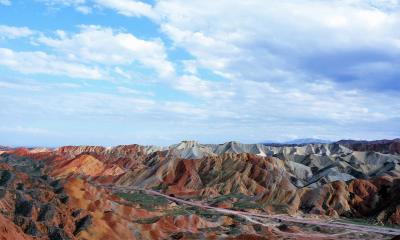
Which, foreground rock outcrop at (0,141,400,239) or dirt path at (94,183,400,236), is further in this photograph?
dirt path at (94,183,400,236)

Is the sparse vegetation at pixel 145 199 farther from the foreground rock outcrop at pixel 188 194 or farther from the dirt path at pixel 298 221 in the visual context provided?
the dirt path at pixel 298 221

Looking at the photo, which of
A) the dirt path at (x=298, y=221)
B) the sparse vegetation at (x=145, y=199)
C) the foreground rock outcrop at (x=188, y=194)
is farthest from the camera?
the sparse vegetation at (x=145, y=199)

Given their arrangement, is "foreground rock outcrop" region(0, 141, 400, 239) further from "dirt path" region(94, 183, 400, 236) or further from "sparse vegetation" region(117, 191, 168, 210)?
"dirt path" region(94, 183, 400, 236)

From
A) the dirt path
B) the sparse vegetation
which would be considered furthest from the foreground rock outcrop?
the dirt path

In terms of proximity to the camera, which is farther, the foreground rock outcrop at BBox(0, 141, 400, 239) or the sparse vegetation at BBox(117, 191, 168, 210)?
the sparse vegetation at BBox(117, 191, 168, 210)

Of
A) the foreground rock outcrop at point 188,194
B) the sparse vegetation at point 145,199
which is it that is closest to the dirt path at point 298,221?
the foreground rock outcrop at point 188,194

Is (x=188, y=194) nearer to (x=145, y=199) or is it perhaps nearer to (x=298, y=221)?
(x=145, y=199)

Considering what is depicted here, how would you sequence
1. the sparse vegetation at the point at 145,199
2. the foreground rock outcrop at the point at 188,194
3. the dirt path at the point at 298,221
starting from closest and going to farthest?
the foreground rock outcrop at the point at 188,194, the dirt path at the point at 298,221, the sparse vegetation at the point at 145,199

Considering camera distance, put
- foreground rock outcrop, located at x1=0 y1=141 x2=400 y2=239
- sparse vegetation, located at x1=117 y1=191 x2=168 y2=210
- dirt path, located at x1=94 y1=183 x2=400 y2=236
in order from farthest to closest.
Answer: sparse vegetation, located at x1=117 y1=191 x2=168 y2=210 → dirt path, located at x1=94 y1=183 x2=400 y2=236 → foreground rock outcrop, located at x1=0 y1=141 x2=400 y2=239

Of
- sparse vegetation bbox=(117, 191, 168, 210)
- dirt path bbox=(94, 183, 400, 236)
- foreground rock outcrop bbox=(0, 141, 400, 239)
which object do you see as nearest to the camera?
foreground rock outcrop bbox=(0, 141, 400, 239)

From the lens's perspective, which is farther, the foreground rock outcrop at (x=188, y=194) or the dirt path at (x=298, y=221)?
the dirt path at (x=298, y=221)

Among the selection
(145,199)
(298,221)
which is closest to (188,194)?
(145,199)

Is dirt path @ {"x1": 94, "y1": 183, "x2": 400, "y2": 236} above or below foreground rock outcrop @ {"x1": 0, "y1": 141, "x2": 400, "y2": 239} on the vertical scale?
below
